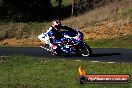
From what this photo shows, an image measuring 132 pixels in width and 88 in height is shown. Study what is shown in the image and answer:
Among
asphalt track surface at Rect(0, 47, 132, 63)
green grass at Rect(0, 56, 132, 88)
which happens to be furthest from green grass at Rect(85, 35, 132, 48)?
green grass at Rect(0, 56, 132, 88)

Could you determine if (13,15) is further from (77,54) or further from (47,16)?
(77,54)

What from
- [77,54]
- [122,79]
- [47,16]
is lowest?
[47,16]

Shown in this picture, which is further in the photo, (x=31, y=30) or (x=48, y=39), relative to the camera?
(x=31, y=30)

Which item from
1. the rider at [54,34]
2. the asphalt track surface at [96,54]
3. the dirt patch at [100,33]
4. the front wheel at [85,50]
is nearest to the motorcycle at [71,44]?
the front wheel at [85,50]

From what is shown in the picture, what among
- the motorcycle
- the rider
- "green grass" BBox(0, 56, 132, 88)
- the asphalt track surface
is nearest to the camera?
"green grass" BBox(0, 56, 132, 88)

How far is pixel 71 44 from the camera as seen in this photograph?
25547 millimetres

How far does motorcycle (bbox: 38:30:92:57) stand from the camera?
2517 cm

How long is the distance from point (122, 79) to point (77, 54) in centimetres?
1364

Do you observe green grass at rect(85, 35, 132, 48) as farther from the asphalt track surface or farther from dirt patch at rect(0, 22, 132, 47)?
the asphalt track surface

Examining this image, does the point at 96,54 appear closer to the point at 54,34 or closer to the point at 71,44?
the point at 71,44

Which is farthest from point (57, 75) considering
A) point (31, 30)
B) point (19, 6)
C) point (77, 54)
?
point (19, 6)

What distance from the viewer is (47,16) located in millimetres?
73625

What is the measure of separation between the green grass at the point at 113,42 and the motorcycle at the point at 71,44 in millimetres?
6878

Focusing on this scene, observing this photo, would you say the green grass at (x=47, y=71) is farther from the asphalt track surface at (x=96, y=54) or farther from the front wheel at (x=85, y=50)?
the front wheel at (x=85, y=50)
